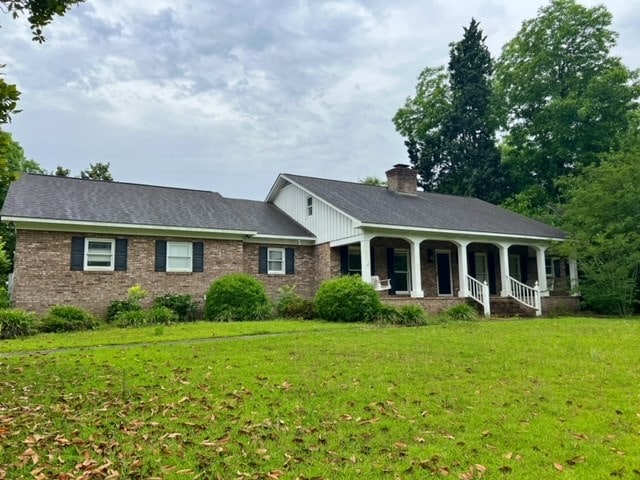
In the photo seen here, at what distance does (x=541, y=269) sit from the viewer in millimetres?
22672

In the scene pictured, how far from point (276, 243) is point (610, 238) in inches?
538

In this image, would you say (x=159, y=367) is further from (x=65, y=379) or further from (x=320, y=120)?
(x=320, y=120)

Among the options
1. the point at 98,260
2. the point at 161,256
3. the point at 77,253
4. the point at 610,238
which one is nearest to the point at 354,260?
the point at 161,256

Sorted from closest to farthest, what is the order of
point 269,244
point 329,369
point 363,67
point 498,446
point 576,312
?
point 498,446
point 329,369
point 269,244
point 576,312
point 363,67

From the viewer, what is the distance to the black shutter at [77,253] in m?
16.3

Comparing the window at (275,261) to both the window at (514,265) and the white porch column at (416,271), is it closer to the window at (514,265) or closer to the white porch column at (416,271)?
the white porch column at (416,271)

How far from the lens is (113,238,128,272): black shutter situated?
1700 cm

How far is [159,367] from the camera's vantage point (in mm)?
8023

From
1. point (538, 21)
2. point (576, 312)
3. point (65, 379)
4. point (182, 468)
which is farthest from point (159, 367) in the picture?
point (538, 21)

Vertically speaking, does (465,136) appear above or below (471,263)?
above

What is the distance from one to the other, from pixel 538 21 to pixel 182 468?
134ft

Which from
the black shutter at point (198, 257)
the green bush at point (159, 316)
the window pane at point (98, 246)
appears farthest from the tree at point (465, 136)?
the window pane at point (98, 246)

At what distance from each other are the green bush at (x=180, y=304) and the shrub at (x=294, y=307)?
2970 millimetres

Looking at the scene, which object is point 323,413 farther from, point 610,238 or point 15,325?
point 610,238
